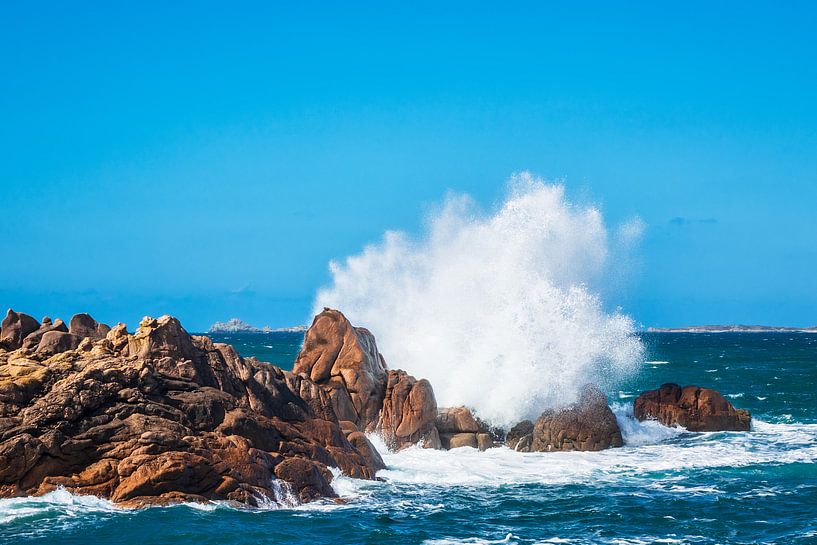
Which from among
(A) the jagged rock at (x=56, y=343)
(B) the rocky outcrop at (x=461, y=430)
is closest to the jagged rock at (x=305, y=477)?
(A) the jagged rock at (x=56, y=343)

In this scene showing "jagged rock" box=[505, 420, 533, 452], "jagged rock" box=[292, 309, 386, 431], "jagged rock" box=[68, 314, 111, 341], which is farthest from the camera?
"jagged rock" box=[505, 420, 533, 452]

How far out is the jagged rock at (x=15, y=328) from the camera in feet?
67.1

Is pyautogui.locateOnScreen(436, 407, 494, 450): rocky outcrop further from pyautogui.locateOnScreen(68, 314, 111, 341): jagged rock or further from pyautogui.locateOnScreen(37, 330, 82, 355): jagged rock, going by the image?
pyautogui.locateOnScreen(37, 330, 82, 355): jagged rock

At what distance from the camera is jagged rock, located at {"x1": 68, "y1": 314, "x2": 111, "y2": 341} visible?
21.6 m

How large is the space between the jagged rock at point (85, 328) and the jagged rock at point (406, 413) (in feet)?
25.9

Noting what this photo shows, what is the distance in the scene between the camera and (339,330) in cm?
2656

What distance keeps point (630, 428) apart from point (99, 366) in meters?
17.1

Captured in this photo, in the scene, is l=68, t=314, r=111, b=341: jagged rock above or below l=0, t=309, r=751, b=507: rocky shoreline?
above

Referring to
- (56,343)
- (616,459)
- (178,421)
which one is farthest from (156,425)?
(616,459)

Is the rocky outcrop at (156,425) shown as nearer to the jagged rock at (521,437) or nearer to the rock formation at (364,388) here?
the rock formation at (364,388)

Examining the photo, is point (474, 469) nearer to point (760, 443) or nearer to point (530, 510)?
point (530, 510)

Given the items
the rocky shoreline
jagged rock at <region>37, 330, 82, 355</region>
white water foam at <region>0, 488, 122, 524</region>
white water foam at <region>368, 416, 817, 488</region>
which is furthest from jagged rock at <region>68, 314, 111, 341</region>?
white water foam at <region>368, 416, 817, 488</region>

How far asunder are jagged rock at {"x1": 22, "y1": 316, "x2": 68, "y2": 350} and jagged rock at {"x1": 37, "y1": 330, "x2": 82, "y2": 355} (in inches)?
9.7

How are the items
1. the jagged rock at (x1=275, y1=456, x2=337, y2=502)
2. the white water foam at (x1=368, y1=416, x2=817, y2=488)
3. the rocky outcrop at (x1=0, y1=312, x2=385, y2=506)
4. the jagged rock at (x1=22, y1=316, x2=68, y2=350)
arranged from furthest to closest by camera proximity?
the white water foam at (x1=368, y1=416, x2=817, y2=488) < the jagged rock at (x1=22, y1=316, x2=68, y2=350) < the jagged rock at (x1=275, y1=456, x2=337, y2=502) < the rocky outcrop at (x1=0, y1=312, x2=385, y2=506)
